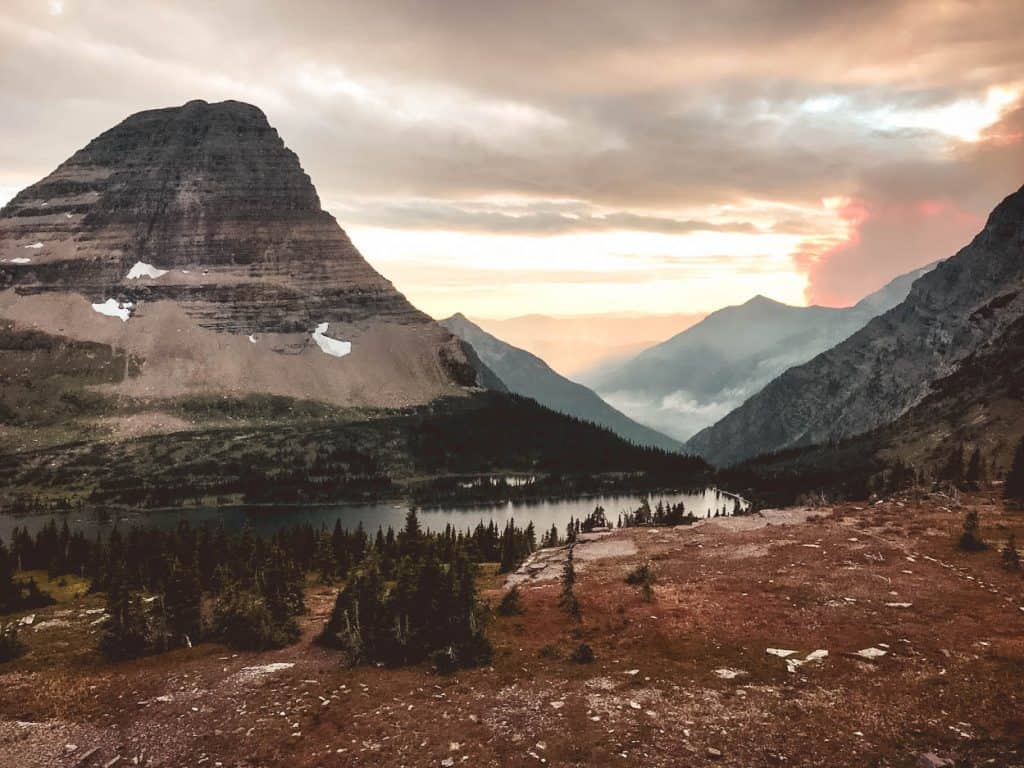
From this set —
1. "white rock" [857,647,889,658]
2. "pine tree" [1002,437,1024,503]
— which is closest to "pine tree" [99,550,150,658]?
"white rock" [857,647,889,658]

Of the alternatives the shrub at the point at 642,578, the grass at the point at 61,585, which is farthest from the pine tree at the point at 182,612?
Answer: the grass at the point at 61,585

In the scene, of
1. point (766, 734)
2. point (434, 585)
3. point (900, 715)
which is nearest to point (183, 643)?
point (434, 585)

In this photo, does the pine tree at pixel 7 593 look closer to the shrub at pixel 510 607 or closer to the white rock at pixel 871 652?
the shrub at pixel 510 607

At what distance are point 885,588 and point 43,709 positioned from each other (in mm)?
50881

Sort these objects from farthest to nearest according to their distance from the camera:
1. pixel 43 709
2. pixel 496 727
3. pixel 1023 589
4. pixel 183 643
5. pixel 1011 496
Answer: pixel 1011 496
pixel 183 643
pixel 1023 589
pixel 43 709
pixel 496 727

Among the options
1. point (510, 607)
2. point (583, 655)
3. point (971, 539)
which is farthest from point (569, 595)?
point (971, 539)

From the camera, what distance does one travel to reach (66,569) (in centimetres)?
11731

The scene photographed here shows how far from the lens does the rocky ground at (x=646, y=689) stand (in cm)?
2811

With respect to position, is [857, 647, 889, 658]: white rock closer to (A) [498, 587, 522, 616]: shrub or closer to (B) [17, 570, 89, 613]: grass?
(A) [498, 587, 522, 616]: shrub

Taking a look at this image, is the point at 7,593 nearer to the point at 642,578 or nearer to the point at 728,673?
the point at 642,578

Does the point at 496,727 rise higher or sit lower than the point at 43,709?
higher

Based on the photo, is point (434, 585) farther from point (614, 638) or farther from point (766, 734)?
→ point (766, 734)

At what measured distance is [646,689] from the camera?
3403 cm

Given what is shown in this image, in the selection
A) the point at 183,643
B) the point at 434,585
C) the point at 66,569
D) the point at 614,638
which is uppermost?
the point at 434,585
